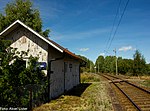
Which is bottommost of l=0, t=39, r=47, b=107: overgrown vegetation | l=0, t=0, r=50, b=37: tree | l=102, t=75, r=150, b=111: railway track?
l=102, t=75, r=150, b=111: railway track

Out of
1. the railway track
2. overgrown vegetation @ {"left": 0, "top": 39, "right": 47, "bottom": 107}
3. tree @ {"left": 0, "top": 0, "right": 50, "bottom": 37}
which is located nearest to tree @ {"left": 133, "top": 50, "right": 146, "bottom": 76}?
tree @ {"left": 0, "top": 0, "right": 50, "bottom": 37}

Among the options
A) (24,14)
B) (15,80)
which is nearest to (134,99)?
(15,80)

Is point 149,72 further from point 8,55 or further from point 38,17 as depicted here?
point 8,55

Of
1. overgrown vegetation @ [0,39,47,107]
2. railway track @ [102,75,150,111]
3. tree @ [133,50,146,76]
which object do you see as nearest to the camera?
overgrown vegetation @ [0,39,47,107]

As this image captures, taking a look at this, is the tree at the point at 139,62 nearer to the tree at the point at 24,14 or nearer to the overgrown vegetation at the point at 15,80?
the tree at the point at 24,14

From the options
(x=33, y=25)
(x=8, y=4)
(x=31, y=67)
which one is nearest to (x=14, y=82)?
(x=31, y=67)

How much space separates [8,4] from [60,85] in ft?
103

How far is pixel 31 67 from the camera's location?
11.2 m

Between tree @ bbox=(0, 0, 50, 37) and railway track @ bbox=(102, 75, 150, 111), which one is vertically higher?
tree @ bbox=(0, 0, 50, 37)

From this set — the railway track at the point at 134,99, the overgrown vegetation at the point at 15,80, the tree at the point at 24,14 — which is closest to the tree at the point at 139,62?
the tree at the point at 24,14

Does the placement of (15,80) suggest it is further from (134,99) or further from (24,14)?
(24,14)

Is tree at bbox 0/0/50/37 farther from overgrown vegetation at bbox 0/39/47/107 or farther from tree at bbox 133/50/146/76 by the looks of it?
overgrown vegetation at bbox 0/39/47/107

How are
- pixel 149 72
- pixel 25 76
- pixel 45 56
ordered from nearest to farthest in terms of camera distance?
pixel 25 76, pixel 45 56, pixel 149 72

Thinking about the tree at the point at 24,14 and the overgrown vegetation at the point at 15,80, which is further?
the tree at the point at 24,14
